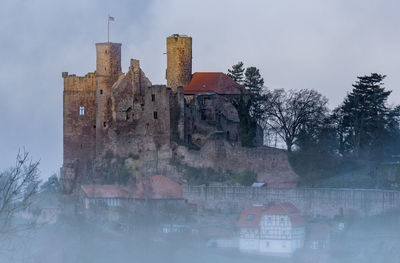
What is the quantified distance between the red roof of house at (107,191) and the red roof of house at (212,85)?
678cm

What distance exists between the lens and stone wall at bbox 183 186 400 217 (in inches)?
1628

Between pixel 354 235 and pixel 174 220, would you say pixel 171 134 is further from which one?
pixel 354 235

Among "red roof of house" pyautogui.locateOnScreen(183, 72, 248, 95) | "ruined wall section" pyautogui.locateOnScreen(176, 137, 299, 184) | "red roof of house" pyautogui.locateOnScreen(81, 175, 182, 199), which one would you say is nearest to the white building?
"ruined wall section" pyautogui.locateOnScreen(176, 137, 299, 184)

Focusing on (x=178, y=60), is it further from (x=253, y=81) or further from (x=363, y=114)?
(x=363, y=114)

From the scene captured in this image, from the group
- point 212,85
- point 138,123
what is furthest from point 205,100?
point 138,123

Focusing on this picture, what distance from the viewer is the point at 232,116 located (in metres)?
49.0

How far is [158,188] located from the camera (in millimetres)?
45156

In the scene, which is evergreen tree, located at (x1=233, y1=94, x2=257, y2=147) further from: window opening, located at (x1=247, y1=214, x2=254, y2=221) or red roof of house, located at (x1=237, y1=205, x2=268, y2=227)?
window opening, located at (x1=247, y1=214, x2=254, y2=221)

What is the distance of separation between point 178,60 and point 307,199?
12359 millimetres

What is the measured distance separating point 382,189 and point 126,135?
12.7 metres

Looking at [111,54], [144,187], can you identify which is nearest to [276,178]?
[144,187]

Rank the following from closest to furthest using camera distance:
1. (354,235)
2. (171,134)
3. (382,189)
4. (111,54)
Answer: (354,235) < (382,189) < (171,134) < (111,54)

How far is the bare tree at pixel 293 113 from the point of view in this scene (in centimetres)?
5069

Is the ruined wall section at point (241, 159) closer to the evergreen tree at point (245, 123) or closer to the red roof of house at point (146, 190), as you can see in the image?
the evergreen tree at point (245, 123)
